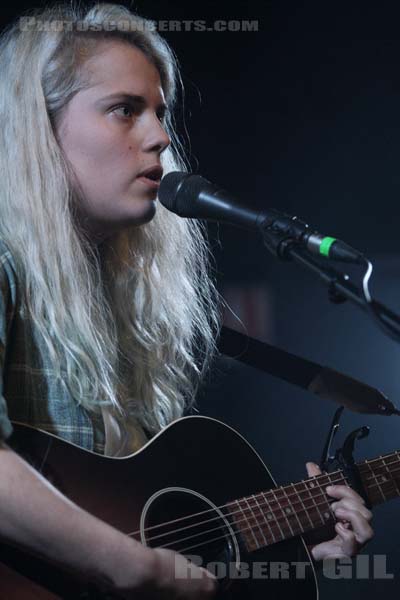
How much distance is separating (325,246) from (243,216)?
17cm

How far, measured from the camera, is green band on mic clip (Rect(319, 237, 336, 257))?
1.04 m

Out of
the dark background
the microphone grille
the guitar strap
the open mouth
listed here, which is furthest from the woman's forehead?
the dark background

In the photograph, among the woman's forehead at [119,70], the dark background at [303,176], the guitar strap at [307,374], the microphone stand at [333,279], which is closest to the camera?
the microphone stand at [333,279]

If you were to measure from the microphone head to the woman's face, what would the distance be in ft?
0.52

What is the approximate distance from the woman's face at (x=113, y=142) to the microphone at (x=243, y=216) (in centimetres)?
16

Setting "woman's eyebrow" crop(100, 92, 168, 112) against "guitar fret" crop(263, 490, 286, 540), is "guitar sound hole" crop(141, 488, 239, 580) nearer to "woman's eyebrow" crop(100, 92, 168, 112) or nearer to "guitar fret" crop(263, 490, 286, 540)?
"guitar fret" crop(263, 490, 286, 540)

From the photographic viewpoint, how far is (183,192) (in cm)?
130

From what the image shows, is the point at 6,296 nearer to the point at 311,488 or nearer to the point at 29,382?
the point at 29,382

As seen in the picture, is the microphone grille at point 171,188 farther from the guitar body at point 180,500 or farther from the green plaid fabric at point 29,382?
the guitar body at point 180,500

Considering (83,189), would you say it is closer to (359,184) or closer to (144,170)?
(144,170)

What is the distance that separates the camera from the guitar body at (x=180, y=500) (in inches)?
48.1

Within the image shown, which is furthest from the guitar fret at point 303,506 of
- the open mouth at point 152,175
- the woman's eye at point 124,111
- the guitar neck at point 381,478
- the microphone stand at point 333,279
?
the woman's eye at point 124,111

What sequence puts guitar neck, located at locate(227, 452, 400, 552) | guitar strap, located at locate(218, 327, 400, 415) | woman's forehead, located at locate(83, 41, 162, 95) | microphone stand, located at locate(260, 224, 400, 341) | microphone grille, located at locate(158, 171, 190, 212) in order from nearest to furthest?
microphone stand, located at locate(260, 224, 400, 341), microphone grille, located at locate(158, 171, 190, 212), guitar neck, located at locate(227, 452, 400, 552), woman's forehead, located at locate(83, 41, 162, 95), guitar strap, located at locate(218, 327, 400, 415)

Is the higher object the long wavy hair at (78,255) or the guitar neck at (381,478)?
the long wavy hair at (78,255)
